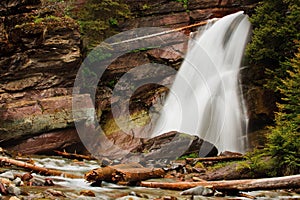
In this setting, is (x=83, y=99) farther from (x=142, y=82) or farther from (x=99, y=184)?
(x=99, y=184)

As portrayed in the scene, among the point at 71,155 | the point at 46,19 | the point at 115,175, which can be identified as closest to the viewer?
the point at 115,175

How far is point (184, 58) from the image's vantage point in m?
19.9

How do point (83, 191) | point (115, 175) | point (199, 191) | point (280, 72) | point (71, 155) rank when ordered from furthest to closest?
point (280, 72)
point (71, 155)
point (115, 175)
point (199, 191)
point (83, 191)

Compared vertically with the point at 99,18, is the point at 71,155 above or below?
below

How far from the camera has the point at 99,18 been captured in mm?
20328

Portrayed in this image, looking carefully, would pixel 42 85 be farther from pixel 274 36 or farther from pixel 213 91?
pixel 274 36

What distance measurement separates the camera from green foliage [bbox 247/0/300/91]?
14.9 m

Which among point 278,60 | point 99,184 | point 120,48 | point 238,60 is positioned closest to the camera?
point 99,184

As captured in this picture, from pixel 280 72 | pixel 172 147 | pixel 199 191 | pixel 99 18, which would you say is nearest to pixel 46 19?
pixel 99 18

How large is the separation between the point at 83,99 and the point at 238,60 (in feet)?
26.8

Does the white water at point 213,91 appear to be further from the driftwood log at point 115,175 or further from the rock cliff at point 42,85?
the driftwood log at point 115,175

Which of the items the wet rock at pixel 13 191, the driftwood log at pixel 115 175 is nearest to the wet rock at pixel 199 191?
the driftwood log at pixel 115 175

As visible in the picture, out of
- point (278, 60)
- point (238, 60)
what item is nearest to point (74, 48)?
point (238, 60)

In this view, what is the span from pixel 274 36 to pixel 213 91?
3.96 metres
